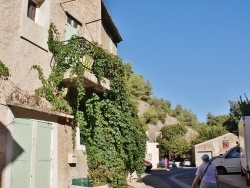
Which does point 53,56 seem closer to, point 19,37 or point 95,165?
point 19,37

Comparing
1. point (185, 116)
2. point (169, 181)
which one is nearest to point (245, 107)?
point (169, 181)

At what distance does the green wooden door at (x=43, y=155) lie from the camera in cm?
991

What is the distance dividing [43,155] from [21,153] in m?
0.99

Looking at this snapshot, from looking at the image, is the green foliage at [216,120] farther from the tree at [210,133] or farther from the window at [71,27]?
the window at [71,27]

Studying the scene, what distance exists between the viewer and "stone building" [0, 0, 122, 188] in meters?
8.96

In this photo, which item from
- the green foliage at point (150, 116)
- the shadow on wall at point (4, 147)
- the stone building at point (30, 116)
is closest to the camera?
the shadow on wall at point (4, 147)

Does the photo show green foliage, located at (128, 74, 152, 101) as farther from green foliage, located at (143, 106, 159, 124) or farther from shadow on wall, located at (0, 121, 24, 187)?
shadow on wall, located at (0, 121, 24, 187)

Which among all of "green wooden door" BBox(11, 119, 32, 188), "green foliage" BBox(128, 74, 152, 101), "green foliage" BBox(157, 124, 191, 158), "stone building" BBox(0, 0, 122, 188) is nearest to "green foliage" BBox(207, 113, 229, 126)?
"green foliage" BBox(128, 74, 152, 101)

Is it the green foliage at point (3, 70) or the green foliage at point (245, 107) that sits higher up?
the green foliage at point (245, 107)

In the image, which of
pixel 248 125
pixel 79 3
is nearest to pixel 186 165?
pixel 248 125

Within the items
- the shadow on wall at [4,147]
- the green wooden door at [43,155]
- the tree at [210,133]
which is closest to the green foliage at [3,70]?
the shadow on wall at [4,147]

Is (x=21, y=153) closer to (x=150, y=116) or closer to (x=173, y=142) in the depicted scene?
(x=173, y=142)

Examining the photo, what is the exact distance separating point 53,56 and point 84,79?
1.36 metres

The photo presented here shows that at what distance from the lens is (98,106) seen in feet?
42.5
